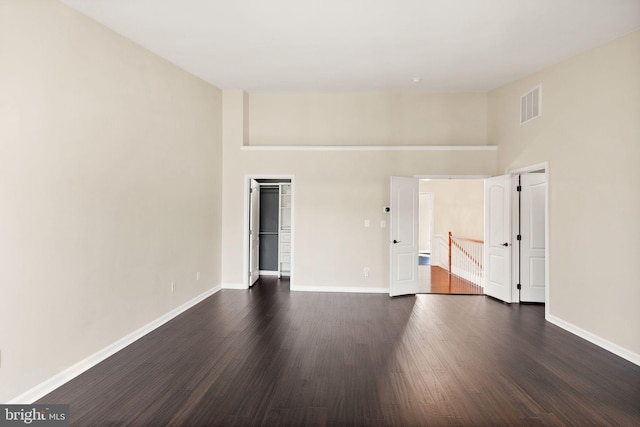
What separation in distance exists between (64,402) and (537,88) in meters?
6.51

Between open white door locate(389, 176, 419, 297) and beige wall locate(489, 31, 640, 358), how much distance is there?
1985 mm

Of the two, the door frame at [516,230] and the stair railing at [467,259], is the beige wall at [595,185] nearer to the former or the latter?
the door frame at [516,230]

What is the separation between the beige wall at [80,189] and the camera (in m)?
2.48

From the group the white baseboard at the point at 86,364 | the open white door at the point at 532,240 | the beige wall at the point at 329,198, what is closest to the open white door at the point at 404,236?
the beige wall at the point at 329,198

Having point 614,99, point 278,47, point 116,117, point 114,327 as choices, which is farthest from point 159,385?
point 614,99

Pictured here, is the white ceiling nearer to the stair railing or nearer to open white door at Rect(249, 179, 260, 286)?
open white door at Rect(249, 179, 260, 286)

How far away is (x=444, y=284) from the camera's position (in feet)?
22.7

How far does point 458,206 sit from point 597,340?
22.2 feet

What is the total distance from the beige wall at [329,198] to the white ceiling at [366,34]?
1374 mm

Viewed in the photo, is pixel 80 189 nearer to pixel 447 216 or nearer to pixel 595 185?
pixel 595 185

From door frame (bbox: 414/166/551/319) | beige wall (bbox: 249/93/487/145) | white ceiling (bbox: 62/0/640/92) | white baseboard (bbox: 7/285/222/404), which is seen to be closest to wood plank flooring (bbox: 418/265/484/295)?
door frame (bbox: 414/166/551/319)

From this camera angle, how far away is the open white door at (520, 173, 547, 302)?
5.34 metres

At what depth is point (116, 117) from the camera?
3.50m

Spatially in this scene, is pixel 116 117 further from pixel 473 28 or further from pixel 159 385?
pixel 473 28
